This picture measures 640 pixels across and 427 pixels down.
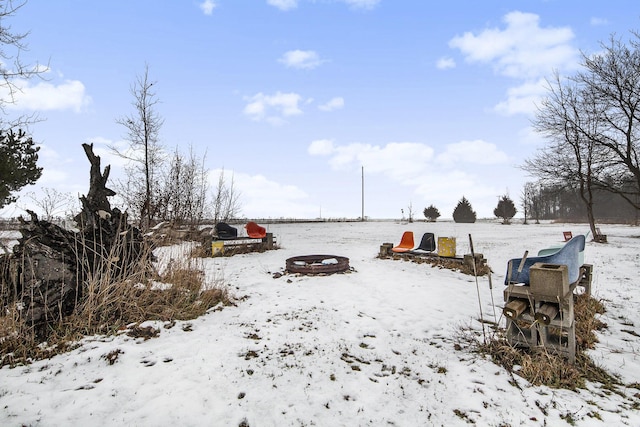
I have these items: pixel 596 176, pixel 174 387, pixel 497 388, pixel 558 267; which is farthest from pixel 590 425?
pixel 596 176

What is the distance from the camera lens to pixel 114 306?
13.0 feet

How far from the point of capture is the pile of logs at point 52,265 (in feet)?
11.5

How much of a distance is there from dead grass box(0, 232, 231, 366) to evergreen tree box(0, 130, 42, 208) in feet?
30.7

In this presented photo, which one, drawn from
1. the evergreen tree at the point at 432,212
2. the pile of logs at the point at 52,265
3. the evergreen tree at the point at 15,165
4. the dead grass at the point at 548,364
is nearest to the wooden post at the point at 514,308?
the dead grass at the point at 548,364

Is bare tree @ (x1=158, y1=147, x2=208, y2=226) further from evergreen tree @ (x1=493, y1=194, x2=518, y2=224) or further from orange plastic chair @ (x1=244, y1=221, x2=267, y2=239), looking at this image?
evergreen tree @ (x1=493, y1=194, x2=518, y2=224)

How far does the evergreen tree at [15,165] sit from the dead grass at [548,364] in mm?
14003

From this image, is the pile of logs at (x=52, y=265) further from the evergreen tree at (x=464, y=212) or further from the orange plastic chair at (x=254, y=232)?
the evergreen tree at (x=464, y=212)

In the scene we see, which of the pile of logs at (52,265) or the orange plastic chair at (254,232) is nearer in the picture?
the pile of logs at (52,265)

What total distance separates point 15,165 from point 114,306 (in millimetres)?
11239

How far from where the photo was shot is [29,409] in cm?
228

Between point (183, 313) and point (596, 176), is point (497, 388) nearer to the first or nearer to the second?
point (183, 313)

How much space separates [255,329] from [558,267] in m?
3.52

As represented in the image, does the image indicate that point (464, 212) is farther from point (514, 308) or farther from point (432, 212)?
point (514, 308)

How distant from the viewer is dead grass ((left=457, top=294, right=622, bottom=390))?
271 cm
